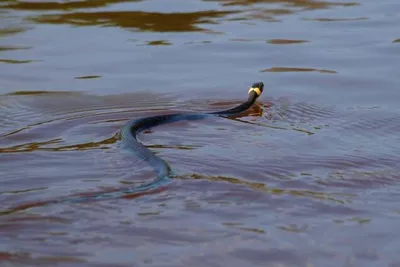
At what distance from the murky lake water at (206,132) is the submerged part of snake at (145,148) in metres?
0.07

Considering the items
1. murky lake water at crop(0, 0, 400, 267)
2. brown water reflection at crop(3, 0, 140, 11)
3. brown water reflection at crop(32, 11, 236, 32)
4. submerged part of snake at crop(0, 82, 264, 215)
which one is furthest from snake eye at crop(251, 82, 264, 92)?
brown water reflection at crop(3, 0, 140, 11)

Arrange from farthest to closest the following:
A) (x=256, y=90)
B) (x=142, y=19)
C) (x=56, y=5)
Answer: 1. (x=56, y=5)
2. (x=142, y=19)
3. (x=256, y=90)

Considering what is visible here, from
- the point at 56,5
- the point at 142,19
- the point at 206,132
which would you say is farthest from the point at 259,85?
the point at 56,5

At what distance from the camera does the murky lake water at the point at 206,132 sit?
4.61 m

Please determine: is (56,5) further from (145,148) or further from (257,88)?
(145,148)

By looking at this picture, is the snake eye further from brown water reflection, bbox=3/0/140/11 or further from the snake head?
brown water reflection, bbox=3/0/140/11

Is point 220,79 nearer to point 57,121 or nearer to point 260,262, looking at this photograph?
point 57,121

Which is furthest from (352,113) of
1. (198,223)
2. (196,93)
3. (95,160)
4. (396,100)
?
(198,223)

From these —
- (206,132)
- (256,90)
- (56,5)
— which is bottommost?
(206,132)

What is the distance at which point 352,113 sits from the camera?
7047 millimetres

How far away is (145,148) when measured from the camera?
6.21m

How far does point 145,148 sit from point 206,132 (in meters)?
0.65

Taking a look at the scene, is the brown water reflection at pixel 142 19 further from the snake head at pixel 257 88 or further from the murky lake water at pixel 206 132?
the snake head at pixel 257 88

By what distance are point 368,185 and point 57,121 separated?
241 centimetres
